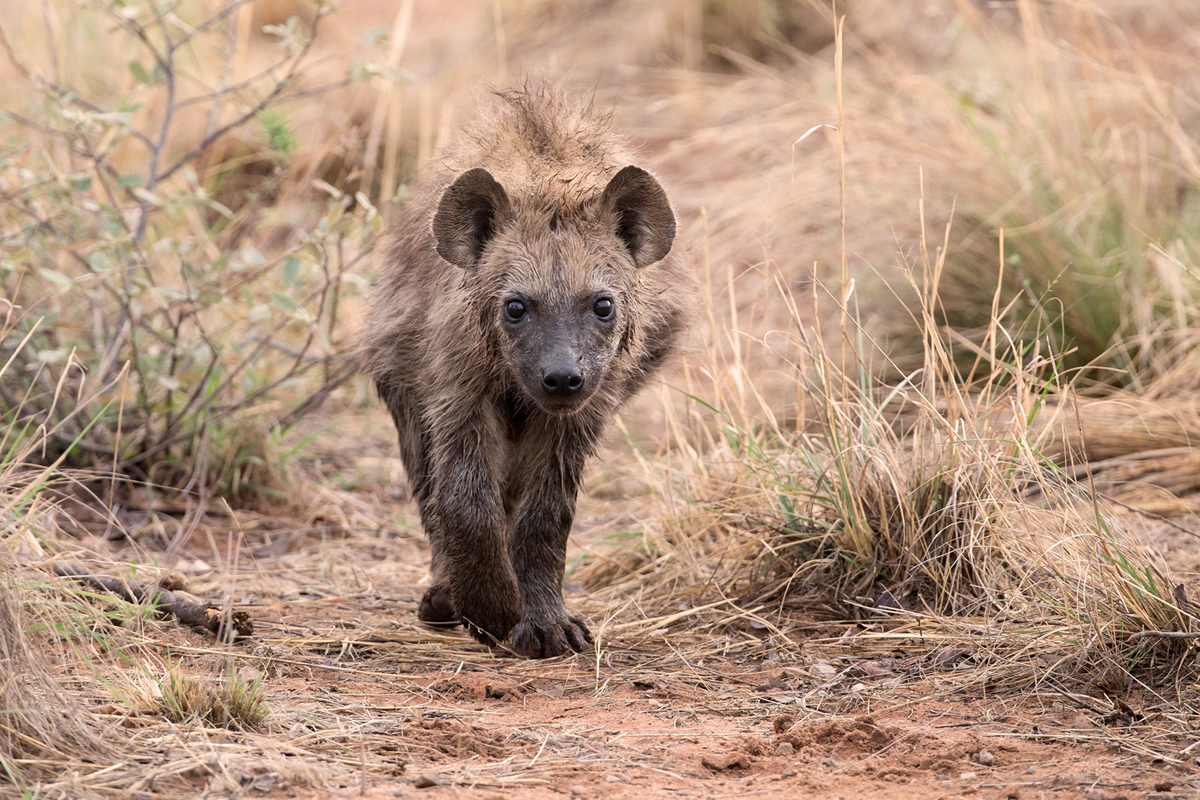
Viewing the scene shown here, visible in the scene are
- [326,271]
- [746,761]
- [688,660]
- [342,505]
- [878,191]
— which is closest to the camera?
[746,761]

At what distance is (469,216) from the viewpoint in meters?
4.27

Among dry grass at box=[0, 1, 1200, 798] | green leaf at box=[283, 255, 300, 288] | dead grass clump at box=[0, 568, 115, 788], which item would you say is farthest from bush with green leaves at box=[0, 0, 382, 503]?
dead grass clump at box=[0, 568, 115, 788]

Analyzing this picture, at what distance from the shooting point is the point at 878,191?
25.0 ft

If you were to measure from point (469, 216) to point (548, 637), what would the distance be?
149 centimetres

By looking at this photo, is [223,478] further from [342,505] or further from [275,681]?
[275,681]

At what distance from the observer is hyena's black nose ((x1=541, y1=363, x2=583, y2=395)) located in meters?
3.97

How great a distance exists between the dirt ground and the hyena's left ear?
1.36 metres

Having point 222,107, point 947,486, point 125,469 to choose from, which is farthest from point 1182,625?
point 222,107

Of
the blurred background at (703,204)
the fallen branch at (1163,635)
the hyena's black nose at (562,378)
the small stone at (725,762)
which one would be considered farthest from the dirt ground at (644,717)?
the blurred background at (703,204)

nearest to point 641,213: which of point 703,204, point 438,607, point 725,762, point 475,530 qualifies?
point 475,530

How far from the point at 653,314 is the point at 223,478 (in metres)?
2.67

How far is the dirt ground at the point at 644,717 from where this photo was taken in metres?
3.09

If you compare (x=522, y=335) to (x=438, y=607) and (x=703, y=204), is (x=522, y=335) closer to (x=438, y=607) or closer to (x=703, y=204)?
(x=438, y=607)

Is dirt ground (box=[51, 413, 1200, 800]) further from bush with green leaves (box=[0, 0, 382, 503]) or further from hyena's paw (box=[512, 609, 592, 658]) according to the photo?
bush with green leaves (box=[0, 0, 382, 503])
